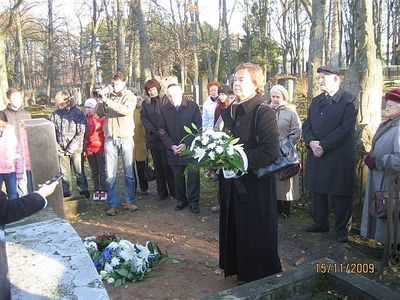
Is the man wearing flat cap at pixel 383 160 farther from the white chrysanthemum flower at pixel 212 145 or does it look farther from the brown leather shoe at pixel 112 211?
the brown leather shoe at pixel 112 211

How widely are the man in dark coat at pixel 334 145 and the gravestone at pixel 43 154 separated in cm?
294

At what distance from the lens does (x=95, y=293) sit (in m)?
2.07

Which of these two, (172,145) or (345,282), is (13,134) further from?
(345,282)

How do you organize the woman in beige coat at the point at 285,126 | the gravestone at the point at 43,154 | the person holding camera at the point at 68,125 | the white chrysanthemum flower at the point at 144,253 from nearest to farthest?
the white chrysanthemum flower at the point at 144,253 → the gravestone at the point at 43,154 → the woman in beige coat at the point at 285,126 → the person holding camera at the point at 68,125

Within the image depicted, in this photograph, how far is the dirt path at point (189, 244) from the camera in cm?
401

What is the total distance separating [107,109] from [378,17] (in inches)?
1546

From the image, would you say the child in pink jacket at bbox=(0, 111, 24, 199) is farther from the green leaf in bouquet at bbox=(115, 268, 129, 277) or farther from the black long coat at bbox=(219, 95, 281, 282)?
the black long coat at bbox=(219, 95, 281, 282)

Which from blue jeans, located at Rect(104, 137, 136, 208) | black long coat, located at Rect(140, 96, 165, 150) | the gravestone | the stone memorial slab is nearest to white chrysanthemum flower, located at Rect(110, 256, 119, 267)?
the gravestone

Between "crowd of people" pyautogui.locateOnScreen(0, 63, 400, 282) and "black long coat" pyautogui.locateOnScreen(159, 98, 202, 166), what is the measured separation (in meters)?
0.02

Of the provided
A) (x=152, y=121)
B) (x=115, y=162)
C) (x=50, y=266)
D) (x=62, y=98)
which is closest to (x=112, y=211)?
(x=115, y=162)

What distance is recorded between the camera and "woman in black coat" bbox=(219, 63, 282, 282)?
357 cm

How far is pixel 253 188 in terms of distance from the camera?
3.69 meters

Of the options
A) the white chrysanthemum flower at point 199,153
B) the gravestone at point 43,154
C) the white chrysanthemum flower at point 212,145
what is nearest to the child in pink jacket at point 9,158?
the gravestone at point 43,154

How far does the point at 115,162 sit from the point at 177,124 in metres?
1.09
